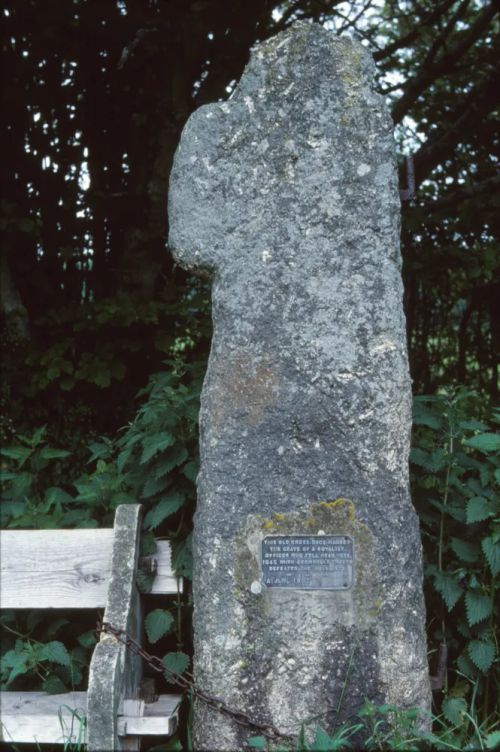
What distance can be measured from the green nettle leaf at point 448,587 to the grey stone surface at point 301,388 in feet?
1.43

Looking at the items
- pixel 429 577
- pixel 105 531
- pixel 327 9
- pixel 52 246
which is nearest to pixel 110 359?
pixel 52 246

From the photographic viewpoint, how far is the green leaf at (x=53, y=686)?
10.8 feet

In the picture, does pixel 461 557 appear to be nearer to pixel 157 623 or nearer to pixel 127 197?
pixel 157 623

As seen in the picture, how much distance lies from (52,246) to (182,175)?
10.3 feet

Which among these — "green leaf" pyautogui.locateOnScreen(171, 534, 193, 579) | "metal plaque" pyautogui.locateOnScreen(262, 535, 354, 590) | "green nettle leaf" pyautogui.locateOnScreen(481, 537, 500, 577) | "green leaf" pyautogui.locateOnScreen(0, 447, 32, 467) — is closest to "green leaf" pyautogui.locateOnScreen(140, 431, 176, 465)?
"green leaf" pyautogui.locateOnScreen(171, 534, 193, 579)

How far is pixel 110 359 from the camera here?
16.2 feet

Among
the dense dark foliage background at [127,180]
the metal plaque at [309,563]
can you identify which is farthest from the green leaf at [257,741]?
the dense dark foliage background at [127,180]

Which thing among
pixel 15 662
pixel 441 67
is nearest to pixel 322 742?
pixel 15 662

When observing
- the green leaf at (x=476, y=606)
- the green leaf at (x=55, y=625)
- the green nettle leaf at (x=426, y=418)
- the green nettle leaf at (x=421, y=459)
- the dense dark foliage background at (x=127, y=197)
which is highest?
the dense dark foliage background at (x=127, y=197)

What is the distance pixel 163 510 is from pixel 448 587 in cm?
126

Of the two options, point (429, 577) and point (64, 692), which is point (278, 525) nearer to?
point (429, 577)

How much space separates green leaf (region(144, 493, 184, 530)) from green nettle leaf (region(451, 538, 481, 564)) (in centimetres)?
121

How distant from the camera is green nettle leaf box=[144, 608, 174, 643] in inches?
121

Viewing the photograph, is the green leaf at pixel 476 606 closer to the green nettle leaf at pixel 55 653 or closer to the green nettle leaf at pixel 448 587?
the green nettle leaf at pixel 448 587
